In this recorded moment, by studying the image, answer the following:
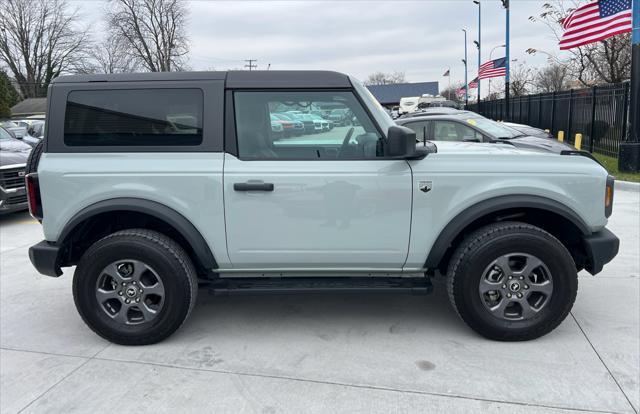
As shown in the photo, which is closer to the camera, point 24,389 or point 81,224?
point 24,389

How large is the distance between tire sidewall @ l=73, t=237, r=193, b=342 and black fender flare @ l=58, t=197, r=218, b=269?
0.62 feet

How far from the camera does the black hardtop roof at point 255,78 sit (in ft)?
11.5

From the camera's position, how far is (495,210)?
3.39m

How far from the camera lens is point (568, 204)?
3.43m

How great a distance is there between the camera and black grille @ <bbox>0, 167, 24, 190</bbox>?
7.73m

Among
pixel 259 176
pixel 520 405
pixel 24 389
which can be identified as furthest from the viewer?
pixel 259 176

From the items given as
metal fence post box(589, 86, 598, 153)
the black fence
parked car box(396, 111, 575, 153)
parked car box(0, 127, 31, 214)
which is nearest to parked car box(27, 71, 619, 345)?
parked car box(0, 127, 31, 214)

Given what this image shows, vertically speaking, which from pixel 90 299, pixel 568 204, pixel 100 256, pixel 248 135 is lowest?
pixel 90 299

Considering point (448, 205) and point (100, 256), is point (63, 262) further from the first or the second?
point (448, 205)

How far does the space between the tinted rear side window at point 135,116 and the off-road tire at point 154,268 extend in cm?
67

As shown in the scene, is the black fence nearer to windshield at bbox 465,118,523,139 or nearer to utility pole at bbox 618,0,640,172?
utility pole at bbox 618,0,640,172

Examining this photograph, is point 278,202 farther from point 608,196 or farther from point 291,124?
point 608,196

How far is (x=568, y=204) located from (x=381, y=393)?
5.85 feet

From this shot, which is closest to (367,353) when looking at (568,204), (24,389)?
(568,204)
